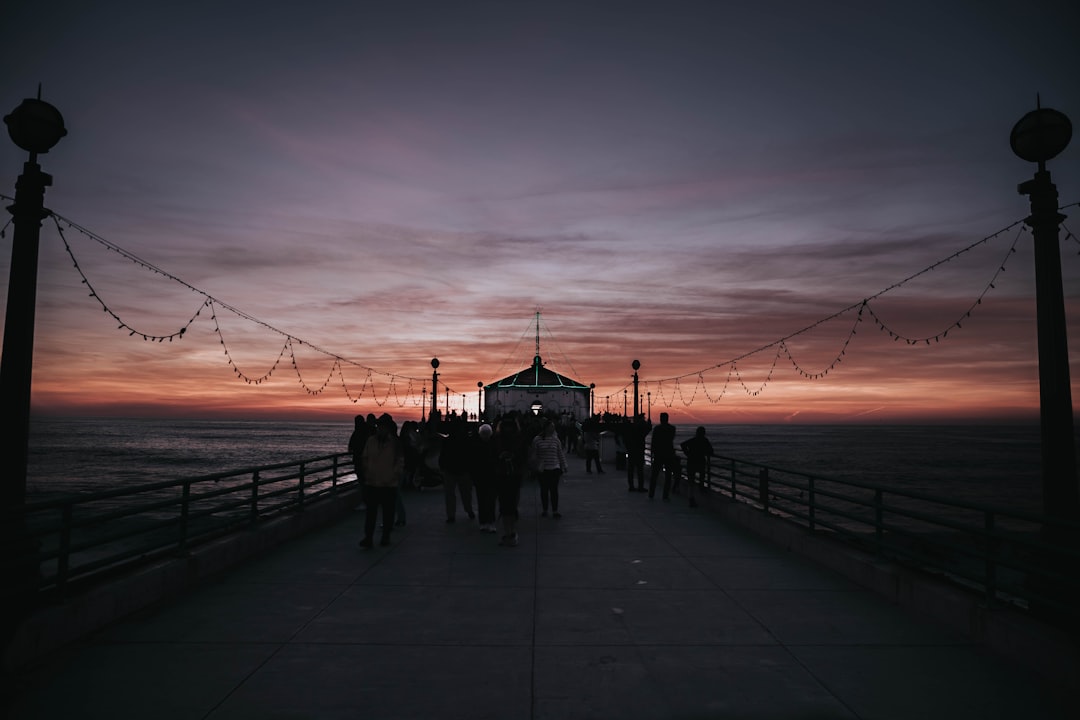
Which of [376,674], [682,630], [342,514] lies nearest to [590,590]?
[682,630]

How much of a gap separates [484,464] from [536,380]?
5429cm

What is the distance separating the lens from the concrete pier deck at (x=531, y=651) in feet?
15.3

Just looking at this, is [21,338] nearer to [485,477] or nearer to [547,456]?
[485,477]

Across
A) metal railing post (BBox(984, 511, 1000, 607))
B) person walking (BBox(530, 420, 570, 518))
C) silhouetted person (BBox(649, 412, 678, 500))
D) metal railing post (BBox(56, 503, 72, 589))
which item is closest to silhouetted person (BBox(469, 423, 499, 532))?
person walking (BBox(530, 420, 570, 518))

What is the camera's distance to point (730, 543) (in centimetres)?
1090

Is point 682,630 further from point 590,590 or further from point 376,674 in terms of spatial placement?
point 376,674

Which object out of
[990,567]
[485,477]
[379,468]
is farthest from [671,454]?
[990,567]

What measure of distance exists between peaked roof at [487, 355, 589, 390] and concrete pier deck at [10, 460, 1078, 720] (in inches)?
2155

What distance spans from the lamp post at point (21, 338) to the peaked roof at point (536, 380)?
56.3 m

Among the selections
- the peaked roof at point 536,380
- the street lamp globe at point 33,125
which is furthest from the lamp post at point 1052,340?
the peaked roof at point 536,380

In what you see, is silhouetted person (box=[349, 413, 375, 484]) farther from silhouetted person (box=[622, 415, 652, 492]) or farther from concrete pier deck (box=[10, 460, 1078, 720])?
silhouetted person (box=[622, 415, 652, 492])

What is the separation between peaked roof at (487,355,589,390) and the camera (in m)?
64.2

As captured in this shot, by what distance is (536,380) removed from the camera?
6612cm

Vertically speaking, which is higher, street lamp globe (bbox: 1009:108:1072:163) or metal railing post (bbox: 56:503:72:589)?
street lamp globe (bbox: 1009:108:1072:163)
